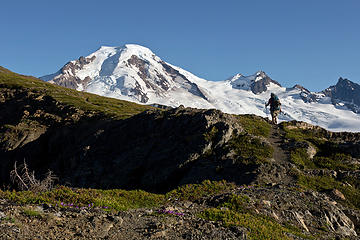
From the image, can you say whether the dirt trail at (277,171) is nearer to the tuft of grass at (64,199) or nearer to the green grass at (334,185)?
the green grass at (334,185)

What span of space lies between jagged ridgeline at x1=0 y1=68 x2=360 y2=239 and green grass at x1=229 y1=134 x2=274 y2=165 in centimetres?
13

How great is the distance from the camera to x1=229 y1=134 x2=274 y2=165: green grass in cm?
3149

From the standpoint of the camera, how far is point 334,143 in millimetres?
42125

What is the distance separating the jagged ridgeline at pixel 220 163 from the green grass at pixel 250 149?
128 mm

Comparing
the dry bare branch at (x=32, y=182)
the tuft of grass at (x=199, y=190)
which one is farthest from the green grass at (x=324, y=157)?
the dry bare branch at (x=32, y=182)

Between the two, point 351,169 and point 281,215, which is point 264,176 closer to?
point 281,215

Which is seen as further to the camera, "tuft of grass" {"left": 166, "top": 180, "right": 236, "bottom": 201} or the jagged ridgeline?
"tuft of grass" {"left": 166, "top": 180, "right": 236, "bottom": 201}

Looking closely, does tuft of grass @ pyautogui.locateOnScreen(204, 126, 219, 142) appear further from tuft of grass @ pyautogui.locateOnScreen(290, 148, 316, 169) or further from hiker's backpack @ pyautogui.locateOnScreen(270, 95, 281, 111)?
hiker's backpack @ pyautogui.locateOnScreen(270, 95, 281, 111)

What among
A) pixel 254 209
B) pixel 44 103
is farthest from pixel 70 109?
pixel 254 209

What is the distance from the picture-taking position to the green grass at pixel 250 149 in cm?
3149

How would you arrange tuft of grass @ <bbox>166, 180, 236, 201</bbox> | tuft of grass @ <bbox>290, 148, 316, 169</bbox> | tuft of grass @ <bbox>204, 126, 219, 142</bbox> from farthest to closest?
tuft of grass @ <bbox>204, 126, 219, 142</bbox>, tuft of grass @ <bbox>290, 148, 316, 169</bbox>, tuft of grass @ <bbox>166, 180, 236, 201</bbox>

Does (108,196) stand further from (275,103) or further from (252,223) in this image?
(275,103)

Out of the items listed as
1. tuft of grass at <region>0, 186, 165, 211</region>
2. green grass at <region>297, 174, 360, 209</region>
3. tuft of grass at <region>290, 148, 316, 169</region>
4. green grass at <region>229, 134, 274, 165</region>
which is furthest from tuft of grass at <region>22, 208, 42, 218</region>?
tuft of grass at <region>290, 148, 316, 169</region>

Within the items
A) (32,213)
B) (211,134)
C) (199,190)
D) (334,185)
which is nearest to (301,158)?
(334,185)
